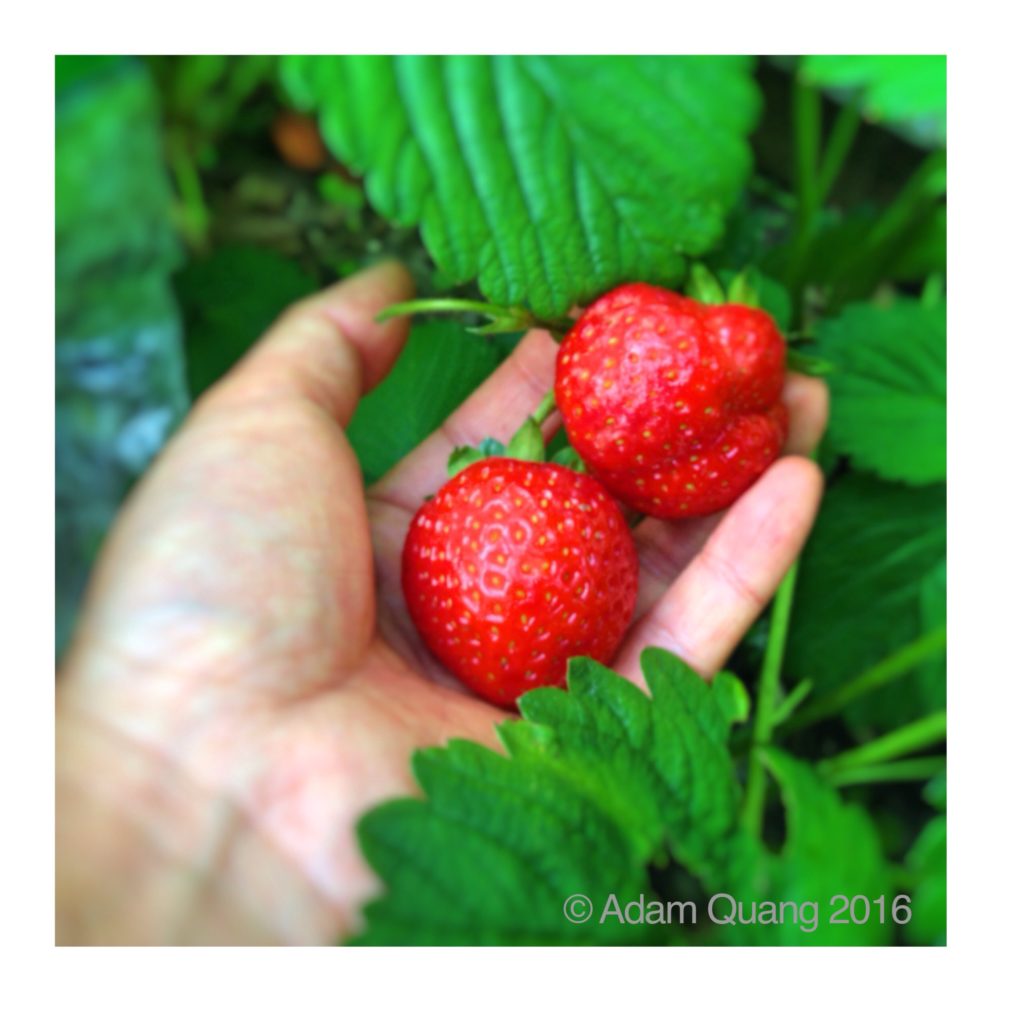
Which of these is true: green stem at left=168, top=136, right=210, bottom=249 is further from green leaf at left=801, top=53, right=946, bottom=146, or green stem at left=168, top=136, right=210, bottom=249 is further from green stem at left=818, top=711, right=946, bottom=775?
green stem at left=818, top=711, right=946, bottom=775

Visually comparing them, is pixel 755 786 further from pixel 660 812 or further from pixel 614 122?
pixel 614 122

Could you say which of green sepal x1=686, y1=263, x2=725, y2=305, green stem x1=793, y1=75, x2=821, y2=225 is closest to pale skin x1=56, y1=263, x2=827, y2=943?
green sepal x1=686, y1=263, x2=725, y2=305

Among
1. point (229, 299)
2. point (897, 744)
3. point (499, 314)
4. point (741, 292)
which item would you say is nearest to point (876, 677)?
point (897, 744)

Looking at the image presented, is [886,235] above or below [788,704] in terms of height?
above

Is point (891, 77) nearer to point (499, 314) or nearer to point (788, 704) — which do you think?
point (499, 314)

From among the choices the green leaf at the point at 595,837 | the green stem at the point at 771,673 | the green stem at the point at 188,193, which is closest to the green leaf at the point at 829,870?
the green leaf at the point at 595,837

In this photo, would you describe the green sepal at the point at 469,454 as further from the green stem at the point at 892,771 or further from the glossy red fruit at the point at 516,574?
the green stem at the point at 892,771
